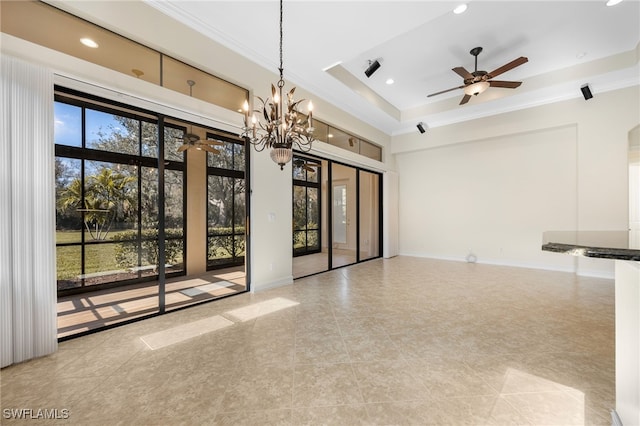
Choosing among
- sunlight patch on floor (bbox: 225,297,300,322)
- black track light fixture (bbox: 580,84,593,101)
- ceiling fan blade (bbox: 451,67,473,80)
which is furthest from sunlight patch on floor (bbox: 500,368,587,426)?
black track light fixture (bbox: 580,84,593,101)

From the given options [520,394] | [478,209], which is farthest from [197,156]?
[478,209]

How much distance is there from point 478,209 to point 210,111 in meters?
6.83

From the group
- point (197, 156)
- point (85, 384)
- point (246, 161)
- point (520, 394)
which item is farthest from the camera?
point (197, 156)

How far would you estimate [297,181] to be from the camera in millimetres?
6277

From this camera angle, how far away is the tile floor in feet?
5.52

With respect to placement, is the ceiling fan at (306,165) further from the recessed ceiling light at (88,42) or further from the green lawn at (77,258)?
the green lawn at (77,258)

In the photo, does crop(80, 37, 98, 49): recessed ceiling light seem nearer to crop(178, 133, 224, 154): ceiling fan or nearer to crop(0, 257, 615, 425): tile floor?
crop(178, 133, 224, 154): ceiling fan

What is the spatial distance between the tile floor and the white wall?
2527 mm

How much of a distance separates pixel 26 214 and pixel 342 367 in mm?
3084

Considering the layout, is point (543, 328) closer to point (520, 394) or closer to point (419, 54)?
point (520, 394)

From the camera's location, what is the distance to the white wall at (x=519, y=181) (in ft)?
16.5

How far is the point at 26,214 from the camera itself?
2.20 meters

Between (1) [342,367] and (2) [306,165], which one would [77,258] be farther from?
(2) [306,165]

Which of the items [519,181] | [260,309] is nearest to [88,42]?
[260,309]
